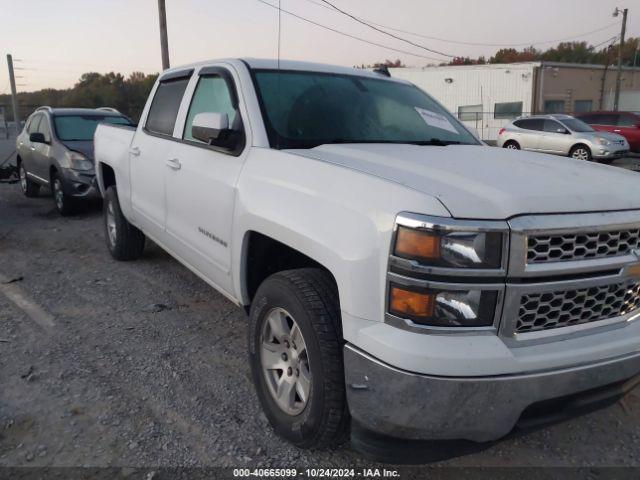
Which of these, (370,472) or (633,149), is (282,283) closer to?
(370,472)

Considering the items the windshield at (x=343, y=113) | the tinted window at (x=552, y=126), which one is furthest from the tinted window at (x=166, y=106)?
the tinted window at (x=552, y=126)

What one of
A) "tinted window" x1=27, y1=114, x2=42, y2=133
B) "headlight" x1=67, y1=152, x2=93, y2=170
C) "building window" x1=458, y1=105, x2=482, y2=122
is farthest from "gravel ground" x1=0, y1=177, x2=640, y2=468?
"building window" x1=458, y1=105, x2=482, y2=122

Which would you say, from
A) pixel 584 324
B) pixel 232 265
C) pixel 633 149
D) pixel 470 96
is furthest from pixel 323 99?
pixel 470 96

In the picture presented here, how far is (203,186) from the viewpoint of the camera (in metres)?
3.42

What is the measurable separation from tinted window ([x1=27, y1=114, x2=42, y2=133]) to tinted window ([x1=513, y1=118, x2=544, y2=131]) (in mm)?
15400

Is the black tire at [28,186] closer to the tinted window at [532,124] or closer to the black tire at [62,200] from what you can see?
the black tire at [62,200]

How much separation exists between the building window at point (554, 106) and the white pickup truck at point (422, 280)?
32.6 metres

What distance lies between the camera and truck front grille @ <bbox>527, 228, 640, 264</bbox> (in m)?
1.99

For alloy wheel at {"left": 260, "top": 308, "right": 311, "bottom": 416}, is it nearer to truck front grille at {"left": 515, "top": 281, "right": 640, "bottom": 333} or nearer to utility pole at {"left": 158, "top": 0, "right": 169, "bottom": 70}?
truck front grille at {"left": 515, "top": 281, "right": 640, "bottom": 333}

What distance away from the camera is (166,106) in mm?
4523

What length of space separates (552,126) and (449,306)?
18.6m

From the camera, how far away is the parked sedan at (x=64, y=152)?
8.20 metres

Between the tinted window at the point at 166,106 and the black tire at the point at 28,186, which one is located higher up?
the tinted window at the point at 166,106

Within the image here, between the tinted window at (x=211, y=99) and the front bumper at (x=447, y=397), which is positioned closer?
the front bumper at (x=447, y=397)
